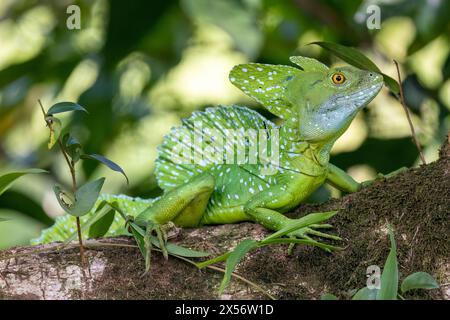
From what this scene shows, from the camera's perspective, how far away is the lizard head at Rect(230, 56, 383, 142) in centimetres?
412

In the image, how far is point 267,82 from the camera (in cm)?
439

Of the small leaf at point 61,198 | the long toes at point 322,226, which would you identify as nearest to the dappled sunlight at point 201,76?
the long toes at point 322,226

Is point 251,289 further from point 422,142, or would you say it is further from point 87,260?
point 422,142

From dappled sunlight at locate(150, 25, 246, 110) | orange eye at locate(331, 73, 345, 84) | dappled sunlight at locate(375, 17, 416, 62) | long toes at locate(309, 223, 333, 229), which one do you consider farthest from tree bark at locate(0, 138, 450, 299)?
dappled sunlight at locate(150, 25, 246, 110)

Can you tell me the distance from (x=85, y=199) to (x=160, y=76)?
3825 millimetres

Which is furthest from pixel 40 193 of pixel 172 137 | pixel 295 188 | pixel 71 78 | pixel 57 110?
pixel 57 110

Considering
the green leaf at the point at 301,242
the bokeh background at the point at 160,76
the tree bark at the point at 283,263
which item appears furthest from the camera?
the bokeh background at the point at 160,76

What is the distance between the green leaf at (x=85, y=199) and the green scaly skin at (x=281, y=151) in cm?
82

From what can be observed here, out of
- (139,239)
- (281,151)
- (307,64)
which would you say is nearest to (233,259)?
(139,239)

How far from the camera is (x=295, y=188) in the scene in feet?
13.6

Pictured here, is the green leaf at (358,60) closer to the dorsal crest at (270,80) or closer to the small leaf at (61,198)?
the dorsal crest at (270,80)

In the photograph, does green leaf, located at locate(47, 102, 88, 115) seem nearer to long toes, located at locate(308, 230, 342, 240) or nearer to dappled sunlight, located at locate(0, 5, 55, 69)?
long toes, located at locate(308, 230, 342, 240)

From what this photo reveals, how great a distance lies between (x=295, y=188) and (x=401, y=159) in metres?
2.24

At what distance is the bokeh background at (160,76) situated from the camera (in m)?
6.14
